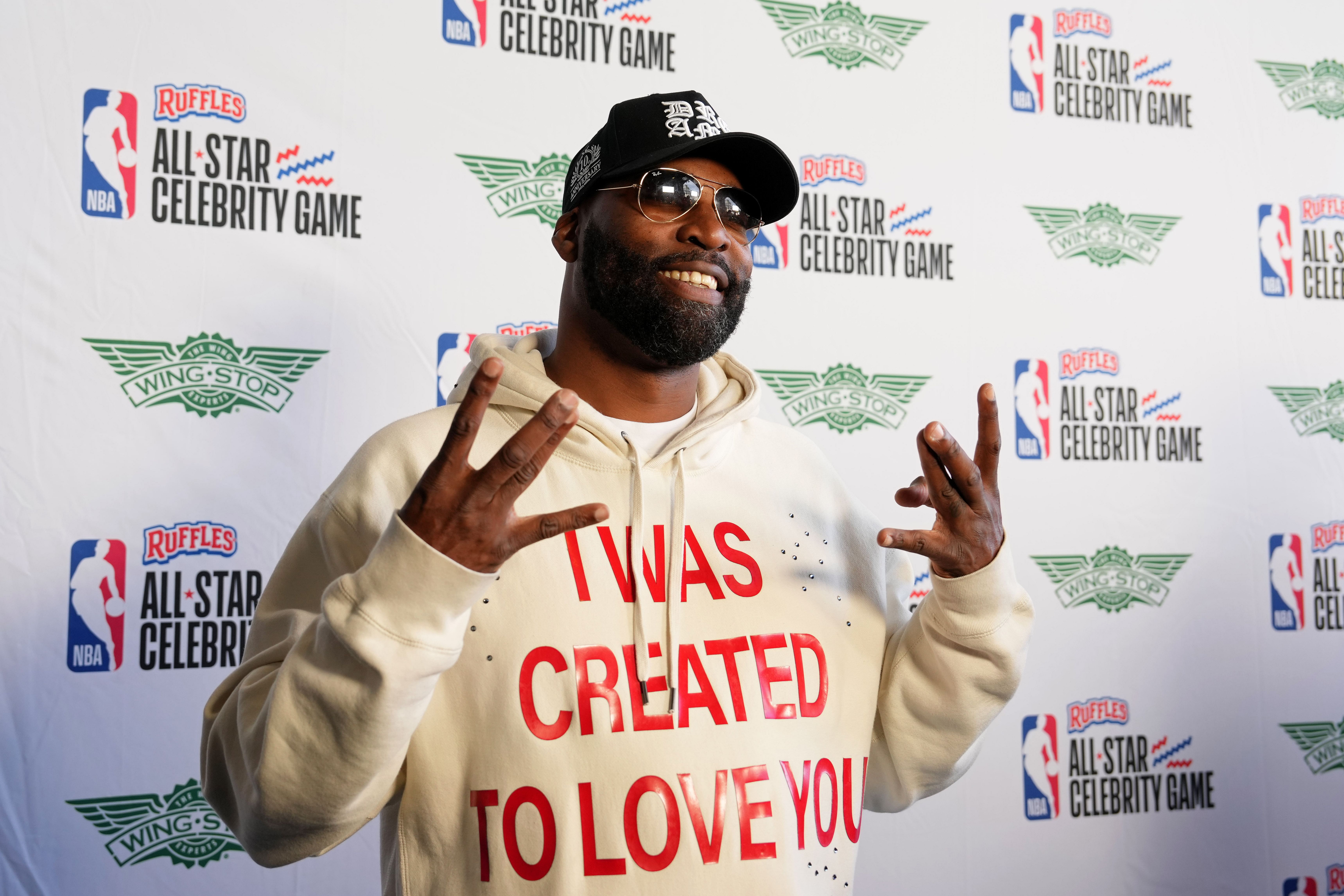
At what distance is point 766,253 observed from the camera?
2.09 meters

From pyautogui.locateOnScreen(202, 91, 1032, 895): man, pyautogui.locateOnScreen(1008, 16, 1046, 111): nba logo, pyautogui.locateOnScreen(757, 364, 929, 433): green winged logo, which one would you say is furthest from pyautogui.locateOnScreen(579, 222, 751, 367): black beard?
pyautogui.locateOnScreen(1008, 16, 1046, 111): nba logo

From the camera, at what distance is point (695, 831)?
0.98 metres

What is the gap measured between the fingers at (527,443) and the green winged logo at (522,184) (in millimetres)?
1221

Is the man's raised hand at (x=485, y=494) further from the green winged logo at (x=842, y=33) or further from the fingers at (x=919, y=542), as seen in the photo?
the green winged logo at (x=842, y=33)

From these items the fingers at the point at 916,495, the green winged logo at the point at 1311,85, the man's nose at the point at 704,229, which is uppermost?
the green winged logo at the point at 1311,85

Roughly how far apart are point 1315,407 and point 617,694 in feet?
7.04

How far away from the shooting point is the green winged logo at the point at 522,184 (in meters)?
1.94

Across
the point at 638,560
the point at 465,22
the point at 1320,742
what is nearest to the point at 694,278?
the point at 638,560

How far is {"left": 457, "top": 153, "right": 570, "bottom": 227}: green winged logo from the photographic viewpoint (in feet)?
6.36

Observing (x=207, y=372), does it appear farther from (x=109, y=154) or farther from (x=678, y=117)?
(x=678, y=117)

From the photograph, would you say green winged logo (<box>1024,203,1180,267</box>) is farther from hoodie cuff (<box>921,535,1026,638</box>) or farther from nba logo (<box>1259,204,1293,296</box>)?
hoodie cuff (<box>921,535,1026,638</box>)

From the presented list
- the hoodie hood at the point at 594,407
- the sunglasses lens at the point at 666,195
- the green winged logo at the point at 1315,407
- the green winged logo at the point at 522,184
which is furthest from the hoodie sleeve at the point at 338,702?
the green winged logo at the point at 1315,407

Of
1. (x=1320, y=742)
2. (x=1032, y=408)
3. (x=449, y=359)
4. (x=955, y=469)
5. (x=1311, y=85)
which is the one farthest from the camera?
(x=1311, y=85)

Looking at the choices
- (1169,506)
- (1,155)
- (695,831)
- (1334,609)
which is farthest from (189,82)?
(1334,609)
